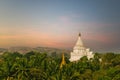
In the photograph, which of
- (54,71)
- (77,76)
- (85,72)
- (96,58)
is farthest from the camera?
(96,58)

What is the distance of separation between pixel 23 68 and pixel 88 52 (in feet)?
271

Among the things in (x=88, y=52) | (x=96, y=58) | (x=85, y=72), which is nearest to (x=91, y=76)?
(x=85, y=72)

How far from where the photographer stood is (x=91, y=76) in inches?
2464

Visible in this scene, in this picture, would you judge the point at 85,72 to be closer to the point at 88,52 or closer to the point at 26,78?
the point at 26,78

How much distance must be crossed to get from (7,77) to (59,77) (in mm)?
11392

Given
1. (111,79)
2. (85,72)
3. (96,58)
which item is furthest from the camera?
(96,58)

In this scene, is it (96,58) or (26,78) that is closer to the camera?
(26,78)

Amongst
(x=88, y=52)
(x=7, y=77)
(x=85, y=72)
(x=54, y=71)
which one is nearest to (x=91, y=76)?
(x=85, y=72)

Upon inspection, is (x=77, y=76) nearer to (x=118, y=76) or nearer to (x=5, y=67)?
(x=118, y=76)

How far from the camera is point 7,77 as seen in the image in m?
57.6

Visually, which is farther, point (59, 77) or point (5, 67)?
point (5, 67)

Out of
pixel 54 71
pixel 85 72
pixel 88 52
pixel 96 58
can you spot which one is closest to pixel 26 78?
pixel 54 71

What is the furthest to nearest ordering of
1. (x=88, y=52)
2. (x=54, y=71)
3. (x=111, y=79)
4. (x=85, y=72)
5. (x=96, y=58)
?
(x=88, y=52) → (x=96, y=58) → (x=85, y=72) → (x=54, y=71) → (x=111, y=79)

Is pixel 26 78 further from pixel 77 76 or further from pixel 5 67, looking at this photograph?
pixel 77 76
